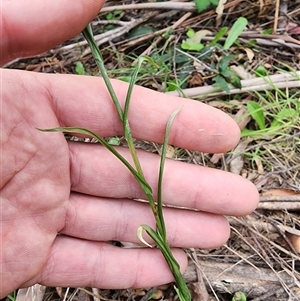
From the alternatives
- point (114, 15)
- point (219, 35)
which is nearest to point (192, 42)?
point (219, 35)

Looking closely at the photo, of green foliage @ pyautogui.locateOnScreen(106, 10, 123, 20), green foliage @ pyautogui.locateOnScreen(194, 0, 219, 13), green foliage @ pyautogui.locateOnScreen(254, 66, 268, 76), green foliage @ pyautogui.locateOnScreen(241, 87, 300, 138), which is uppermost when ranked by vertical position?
green foliage @ pyautogui.locateOnScreen(194, 0, 219, 13)

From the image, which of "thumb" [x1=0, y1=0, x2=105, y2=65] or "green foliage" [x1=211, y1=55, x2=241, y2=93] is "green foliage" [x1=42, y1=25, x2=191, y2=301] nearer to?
"thumb" [x1=0, y1=0, x2=105, y2=65]

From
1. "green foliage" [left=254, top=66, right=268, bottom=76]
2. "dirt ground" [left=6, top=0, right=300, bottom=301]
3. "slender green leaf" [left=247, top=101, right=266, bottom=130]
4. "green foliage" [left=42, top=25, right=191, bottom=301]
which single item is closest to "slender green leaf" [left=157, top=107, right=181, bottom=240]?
"green foliage" [left=42, top=25, right=191, bottom=301]

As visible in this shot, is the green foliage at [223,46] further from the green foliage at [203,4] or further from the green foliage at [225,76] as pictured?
the green foliage at [203,4]

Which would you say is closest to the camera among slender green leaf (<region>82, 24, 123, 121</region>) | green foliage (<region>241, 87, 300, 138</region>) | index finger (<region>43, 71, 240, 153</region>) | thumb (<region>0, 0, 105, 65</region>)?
thumb (<region>0, 0, 105, 65</region>)

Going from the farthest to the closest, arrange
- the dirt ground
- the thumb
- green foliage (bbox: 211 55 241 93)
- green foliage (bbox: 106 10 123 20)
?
green foliage (bbox: 106 10 123 20), green foliage (bbox: 211 55 241 93), the dirt ground, the thumb

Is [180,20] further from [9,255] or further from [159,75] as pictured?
[9,255]

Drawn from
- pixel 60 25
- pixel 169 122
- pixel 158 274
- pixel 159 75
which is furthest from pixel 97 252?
pixel 159 75

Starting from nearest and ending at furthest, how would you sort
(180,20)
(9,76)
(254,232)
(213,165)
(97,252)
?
(9,76) < (97,252) < (254,232) < (213,165) < (180,20)

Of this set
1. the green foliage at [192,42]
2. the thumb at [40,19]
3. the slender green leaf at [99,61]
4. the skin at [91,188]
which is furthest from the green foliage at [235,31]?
the thumb at [40,19]
